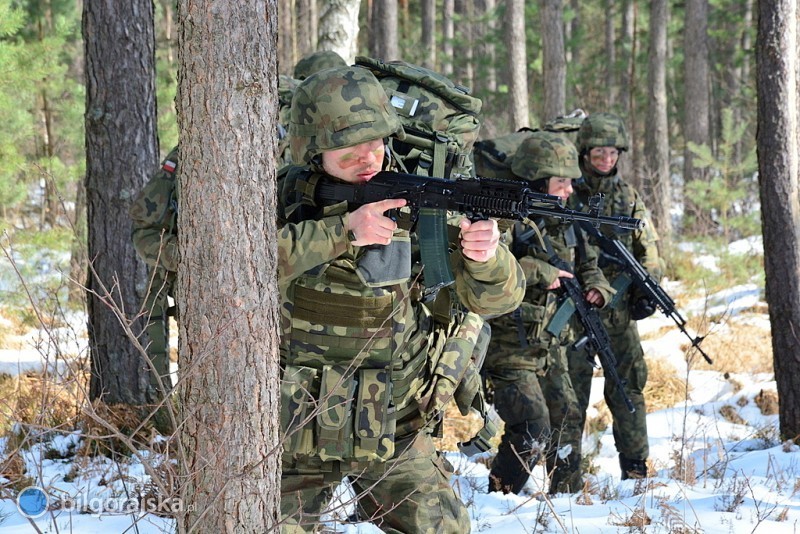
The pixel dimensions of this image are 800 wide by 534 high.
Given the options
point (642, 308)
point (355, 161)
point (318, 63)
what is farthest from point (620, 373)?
point (355, 161)

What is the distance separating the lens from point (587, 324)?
577 centimetres

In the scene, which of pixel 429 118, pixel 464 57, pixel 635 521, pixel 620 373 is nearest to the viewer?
pixel 429 118

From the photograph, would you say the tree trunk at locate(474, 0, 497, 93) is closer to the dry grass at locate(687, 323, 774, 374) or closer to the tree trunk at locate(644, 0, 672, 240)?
the tree trunk at locate(644, 0, 672, 240)

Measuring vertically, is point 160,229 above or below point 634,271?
above

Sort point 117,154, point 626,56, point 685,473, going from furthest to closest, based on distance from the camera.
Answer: point 626,56 → point 117,154 → point 685,473

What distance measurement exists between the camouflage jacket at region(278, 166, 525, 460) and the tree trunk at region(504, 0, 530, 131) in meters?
9.39

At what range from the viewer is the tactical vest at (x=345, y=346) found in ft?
9.31

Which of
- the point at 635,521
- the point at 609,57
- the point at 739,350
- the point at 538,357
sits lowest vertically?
the point at 739,350

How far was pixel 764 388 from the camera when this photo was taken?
793cm

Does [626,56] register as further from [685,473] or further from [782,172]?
[685,473]

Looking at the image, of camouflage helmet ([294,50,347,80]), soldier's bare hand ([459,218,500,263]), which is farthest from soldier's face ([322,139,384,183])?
camouflage helmet ([294,50,347,80])

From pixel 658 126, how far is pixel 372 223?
44.9 ft

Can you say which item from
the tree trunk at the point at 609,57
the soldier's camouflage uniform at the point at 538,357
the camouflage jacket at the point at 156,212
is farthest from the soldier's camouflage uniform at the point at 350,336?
the tree trunk at the point at 609,57

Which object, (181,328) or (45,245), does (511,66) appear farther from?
(181,328)
